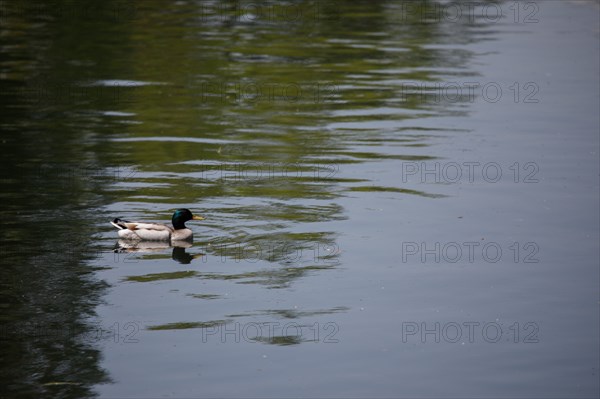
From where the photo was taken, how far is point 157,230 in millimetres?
15273

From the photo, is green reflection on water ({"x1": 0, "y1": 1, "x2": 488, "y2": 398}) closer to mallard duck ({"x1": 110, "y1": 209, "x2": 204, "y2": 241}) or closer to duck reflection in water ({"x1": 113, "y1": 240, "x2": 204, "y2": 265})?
duck reflection in water ({"x1": 113, "y1": 240, "x2": 204, "y2": 265})

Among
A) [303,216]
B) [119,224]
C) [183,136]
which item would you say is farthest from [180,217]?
[183,136]

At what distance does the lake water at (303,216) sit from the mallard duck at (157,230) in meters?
0.16

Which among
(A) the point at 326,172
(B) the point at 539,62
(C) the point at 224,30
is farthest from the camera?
(C) the point at 224,30

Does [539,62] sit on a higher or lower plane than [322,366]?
higher

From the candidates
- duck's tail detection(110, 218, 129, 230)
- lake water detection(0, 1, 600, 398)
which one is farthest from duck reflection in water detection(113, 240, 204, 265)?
duck's tail detection(110, 218, 129, 230)

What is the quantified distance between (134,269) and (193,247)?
116cm

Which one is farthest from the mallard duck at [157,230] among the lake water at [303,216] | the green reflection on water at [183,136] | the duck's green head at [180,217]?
the green reflection on water at [183,136]

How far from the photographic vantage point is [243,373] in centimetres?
1129

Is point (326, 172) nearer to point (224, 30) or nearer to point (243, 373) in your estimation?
point (243, 373)

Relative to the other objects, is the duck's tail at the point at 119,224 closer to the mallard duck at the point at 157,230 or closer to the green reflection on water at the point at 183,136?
the mallard duck at the point at 157,230

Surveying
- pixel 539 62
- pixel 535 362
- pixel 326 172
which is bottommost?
pixel 535 362

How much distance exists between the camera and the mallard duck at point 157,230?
15.1 metres

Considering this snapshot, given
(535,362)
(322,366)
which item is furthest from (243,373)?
(535,362)
